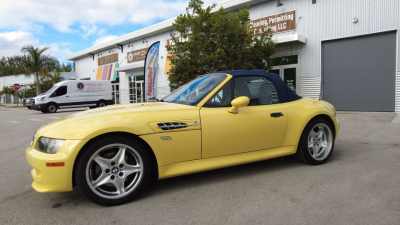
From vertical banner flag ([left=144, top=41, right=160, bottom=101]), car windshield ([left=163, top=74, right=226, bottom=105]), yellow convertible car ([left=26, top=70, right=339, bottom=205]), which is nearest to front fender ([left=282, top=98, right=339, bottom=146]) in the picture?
yellow convertible car ([left=26, top=70, right=339, bottom=205])

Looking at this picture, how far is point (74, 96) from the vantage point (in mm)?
20297

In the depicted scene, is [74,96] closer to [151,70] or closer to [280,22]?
[151,70]

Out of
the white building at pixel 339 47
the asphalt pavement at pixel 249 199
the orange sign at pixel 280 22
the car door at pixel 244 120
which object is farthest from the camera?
the orange sign at pixel 280 22

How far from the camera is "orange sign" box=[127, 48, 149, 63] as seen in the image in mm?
25531

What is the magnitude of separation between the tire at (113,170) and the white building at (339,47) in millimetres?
12025

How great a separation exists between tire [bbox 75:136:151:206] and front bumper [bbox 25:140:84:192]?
0.08 meters

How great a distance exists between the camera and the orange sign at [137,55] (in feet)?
83.8

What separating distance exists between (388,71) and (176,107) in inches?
454

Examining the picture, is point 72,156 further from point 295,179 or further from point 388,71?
point 388,71

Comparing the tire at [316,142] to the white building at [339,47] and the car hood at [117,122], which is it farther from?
the white building at [339,47]

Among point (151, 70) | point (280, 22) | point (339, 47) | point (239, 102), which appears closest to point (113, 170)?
point (239, 102)

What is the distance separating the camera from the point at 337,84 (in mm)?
13172

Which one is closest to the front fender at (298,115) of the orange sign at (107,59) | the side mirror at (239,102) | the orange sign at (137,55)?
the side mirror at (239,102)

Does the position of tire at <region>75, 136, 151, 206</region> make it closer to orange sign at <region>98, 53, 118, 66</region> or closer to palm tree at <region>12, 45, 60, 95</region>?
orange sign at <region>98, 53, 118, 66</region>
